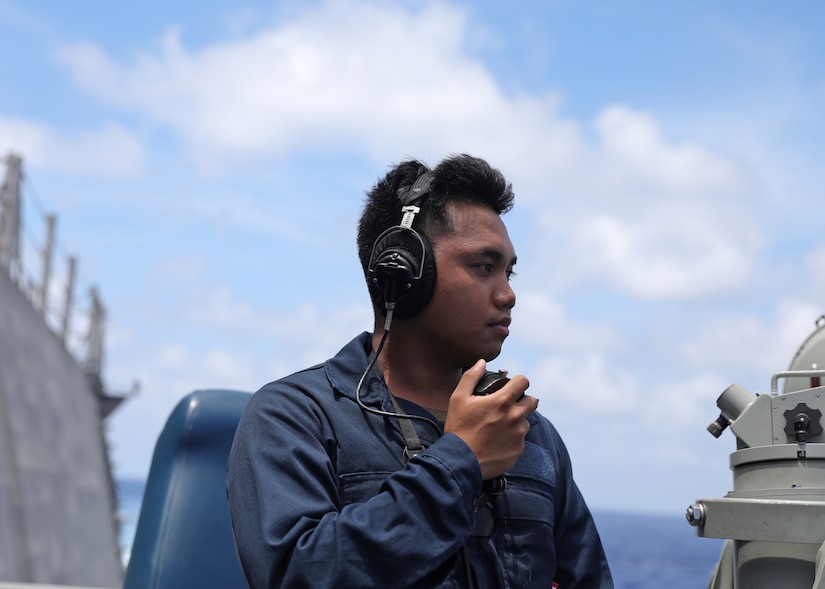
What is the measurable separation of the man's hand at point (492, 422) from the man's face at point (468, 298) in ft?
0.60

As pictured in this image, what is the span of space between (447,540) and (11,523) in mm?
5595

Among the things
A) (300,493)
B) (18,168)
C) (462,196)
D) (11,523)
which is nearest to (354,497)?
(300,493)

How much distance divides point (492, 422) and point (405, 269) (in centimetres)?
32

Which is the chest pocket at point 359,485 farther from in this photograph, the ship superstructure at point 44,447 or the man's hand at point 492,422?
the ship superstructure at point 44,447

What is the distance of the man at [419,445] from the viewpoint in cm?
137

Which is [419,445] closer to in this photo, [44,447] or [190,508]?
[190,508]

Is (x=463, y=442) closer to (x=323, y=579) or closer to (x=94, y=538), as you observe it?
(x=323, y=579)

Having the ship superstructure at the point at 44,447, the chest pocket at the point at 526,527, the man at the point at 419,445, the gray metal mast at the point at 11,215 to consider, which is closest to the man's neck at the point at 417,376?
the man at the point at 419,445

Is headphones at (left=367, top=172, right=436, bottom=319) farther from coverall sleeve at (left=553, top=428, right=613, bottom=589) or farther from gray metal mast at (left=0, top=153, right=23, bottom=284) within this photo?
gray metal mast at (left=0, top=153, right=23, bottom=284)

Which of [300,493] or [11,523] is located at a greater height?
[300,493]

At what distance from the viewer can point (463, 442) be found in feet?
4.65

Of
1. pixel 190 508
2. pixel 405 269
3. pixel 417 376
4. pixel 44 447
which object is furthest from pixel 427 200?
pixel 44 447

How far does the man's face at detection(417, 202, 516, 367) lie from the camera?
1631 mm

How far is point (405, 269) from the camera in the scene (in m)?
1.60
